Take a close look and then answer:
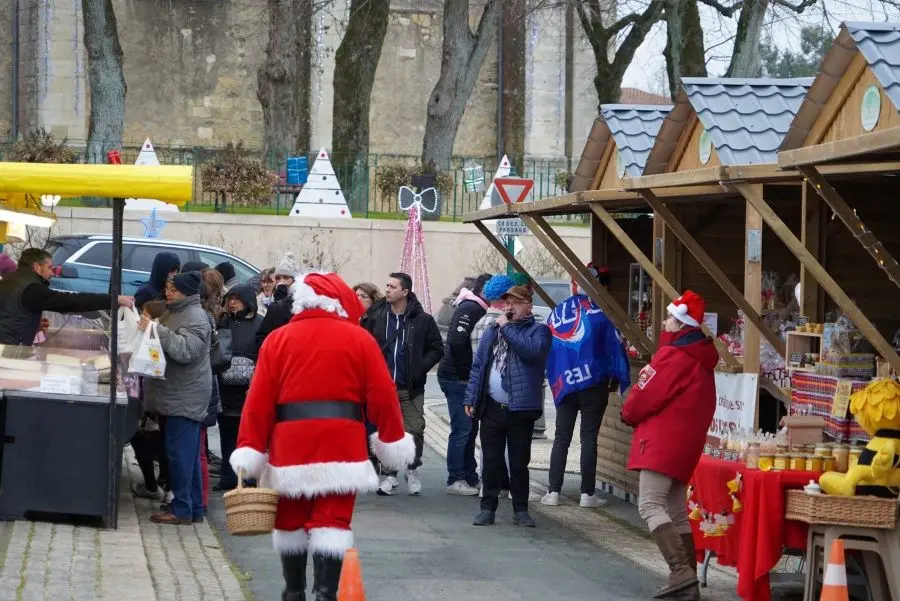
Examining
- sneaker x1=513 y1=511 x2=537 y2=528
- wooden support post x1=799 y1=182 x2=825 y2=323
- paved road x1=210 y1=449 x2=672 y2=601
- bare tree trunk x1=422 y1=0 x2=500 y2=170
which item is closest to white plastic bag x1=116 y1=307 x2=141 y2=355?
paved road x1=210 y1=449 x2=672 y2=601

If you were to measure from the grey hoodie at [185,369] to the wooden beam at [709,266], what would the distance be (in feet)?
10.1

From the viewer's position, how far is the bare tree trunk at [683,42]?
27625mm

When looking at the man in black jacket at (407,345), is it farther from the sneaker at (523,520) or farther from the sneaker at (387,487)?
the sneaker at (523,520)

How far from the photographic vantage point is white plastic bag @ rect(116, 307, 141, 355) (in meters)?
9.74

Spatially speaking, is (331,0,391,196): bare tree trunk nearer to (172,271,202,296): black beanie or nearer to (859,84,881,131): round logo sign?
(172,271,202,296): black beanie

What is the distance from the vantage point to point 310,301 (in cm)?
715

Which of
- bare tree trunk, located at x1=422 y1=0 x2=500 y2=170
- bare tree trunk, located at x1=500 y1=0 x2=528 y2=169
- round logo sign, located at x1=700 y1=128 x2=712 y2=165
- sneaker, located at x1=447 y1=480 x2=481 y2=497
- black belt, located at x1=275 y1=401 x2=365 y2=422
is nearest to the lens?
black belt, located at x1=275 y1=401 x2=365 y2=422

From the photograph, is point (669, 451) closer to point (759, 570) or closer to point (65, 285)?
point (759, 570)

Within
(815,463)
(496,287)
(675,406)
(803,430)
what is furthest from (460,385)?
(815,463)

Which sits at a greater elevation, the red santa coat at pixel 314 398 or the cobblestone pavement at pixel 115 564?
the red santa coat at pixel 314 398

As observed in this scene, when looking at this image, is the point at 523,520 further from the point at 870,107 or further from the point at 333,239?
the point at 333,239

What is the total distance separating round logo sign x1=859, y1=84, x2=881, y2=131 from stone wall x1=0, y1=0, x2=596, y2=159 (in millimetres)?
28395

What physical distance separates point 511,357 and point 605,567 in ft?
6.64

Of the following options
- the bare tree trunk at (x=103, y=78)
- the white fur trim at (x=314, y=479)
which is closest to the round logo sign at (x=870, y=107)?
the white fur trim at (x=314, y=479)
